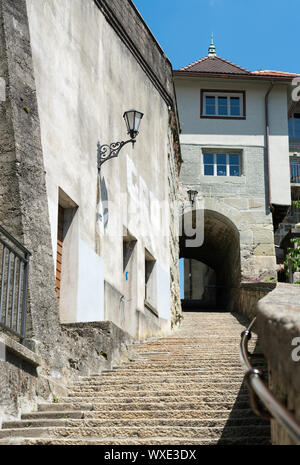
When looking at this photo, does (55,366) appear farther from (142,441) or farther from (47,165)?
(47,165)

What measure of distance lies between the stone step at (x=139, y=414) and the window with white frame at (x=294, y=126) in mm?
26131

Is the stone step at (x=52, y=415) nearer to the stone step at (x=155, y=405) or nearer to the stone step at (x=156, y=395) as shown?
the stone step at (x=155, y=405)

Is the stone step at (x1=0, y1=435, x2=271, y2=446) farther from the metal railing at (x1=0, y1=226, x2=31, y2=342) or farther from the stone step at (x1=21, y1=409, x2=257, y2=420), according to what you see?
the metal railing at (x1=0, y1=226, x2=31, y2=342)

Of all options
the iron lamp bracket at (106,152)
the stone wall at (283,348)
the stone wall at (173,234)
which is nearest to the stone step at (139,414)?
the stone wall at (283,348)

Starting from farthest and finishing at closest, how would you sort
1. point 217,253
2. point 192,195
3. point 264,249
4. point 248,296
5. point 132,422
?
point 217,253
point 192,195
point 264,249
point 248,296
point 132,422

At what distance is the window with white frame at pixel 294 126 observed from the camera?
30688 mm

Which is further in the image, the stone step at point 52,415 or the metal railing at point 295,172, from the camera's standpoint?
the metal railing at point 295,172

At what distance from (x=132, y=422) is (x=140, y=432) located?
13.0 inches

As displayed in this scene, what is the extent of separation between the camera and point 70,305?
938 cm

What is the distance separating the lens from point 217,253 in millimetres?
26250

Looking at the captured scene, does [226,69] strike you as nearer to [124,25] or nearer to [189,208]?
[189,208]

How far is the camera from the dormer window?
79.2ft

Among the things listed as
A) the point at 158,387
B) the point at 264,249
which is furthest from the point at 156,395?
the point at 264,249
